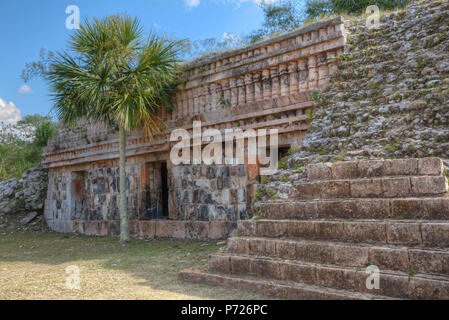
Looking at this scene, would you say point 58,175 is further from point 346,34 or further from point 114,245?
point 346,34

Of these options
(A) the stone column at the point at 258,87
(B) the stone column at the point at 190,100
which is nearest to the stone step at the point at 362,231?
(A) the stone column at the point at 258,87

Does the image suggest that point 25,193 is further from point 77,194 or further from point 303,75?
point 303,75

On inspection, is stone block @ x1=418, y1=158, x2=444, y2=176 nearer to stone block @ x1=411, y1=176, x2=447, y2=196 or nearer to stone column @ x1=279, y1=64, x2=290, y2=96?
stone block @ x1=411, y1=176, x2=447, y2=196

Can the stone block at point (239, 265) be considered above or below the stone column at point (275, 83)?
below

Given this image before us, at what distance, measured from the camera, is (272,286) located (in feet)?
11.3

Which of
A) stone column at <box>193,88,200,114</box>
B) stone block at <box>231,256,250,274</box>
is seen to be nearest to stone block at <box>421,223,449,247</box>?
stone block at <box>231,256,250,274</box>

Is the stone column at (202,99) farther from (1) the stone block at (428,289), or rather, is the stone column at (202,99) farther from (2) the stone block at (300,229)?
(1) the stone block at (428,289)

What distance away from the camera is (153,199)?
904cm

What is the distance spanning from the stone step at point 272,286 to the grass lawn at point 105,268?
0.10m

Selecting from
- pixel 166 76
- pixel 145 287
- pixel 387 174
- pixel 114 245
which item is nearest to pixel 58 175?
pixel 114 245

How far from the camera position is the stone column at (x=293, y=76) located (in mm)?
6410

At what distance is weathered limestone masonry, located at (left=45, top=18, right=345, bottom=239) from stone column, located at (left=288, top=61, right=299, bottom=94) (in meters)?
0.02
